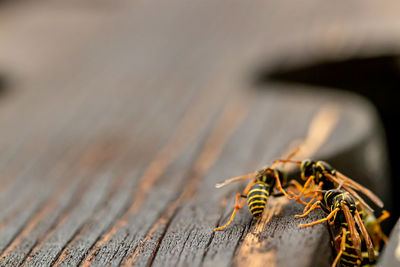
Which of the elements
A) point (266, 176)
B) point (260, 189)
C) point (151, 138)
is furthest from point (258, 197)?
point (151, 138)

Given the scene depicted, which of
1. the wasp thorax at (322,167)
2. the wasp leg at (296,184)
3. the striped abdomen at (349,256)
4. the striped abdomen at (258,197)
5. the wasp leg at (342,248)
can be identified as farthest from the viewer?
the wasp leg at (296,184)

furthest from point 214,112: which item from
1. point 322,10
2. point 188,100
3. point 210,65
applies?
point 322,10

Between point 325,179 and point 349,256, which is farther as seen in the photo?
point 325,179

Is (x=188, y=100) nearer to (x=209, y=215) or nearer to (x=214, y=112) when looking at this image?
(x=214, y=112)

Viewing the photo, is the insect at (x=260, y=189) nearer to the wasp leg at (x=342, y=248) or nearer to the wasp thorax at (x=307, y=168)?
the wasp thorax at (x=307, y=168)

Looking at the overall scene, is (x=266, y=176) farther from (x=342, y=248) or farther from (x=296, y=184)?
(x=342, y=248)

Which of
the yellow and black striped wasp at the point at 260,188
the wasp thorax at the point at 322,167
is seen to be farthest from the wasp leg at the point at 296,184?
the wasp thorax at the point at 322,167

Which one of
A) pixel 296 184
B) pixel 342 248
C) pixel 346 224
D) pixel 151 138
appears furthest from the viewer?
pixel 151 138
